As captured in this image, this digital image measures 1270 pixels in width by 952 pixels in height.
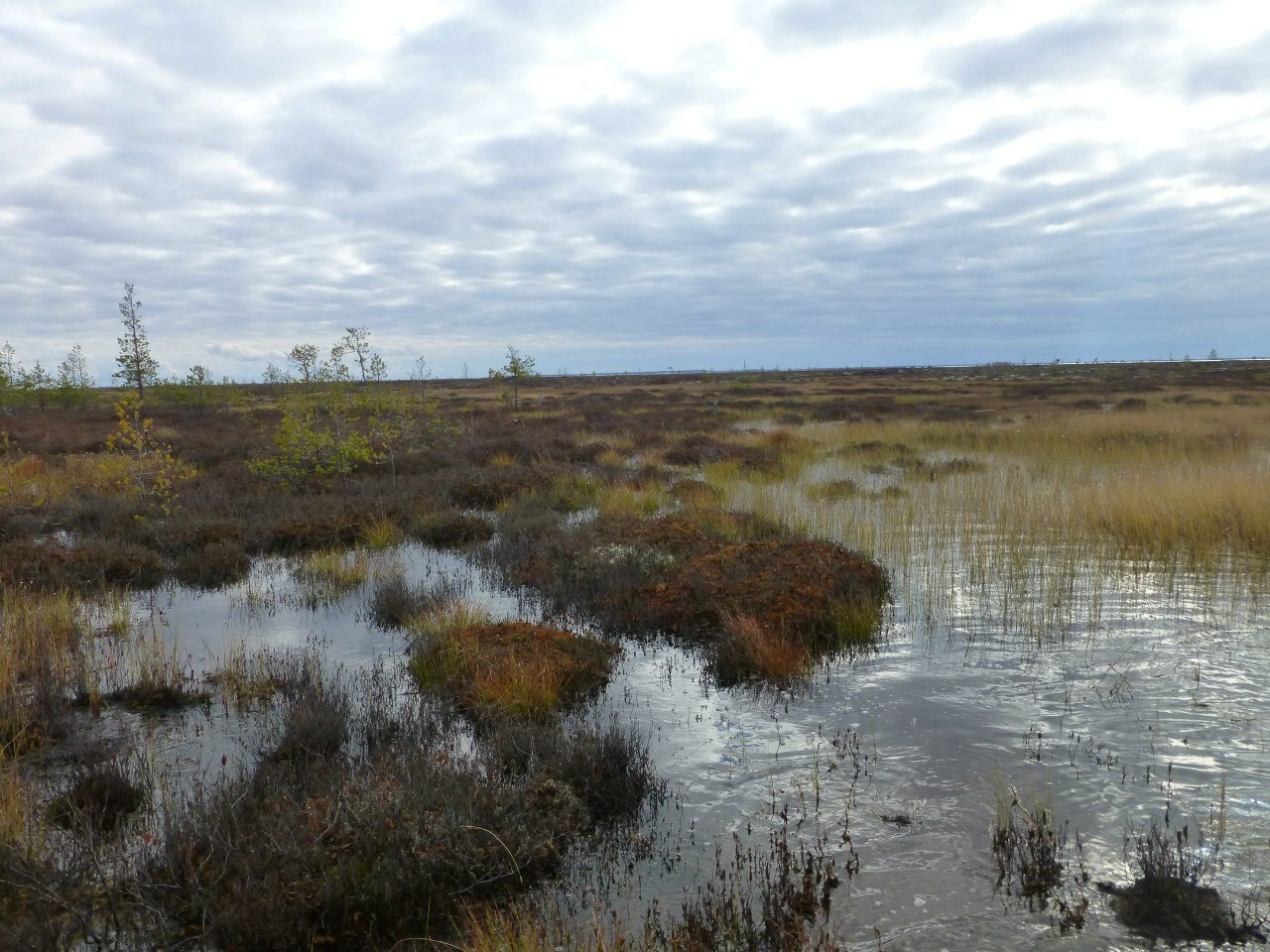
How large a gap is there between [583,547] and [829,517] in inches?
165

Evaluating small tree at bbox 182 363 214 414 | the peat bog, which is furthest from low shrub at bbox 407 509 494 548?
small tree at bbox 182 363 214 414

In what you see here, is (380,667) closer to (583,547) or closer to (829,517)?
(583,547)

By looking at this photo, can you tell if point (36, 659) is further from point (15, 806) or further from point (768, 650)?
point (768, 650)

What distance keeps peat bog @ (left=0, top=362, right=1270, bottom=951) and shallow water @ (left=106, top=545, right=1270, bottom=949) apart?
0.09 ft

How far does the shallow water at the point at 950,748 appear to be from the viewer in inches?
146

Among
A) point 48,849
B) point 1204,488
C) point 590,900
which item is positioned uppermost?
point 1204,488

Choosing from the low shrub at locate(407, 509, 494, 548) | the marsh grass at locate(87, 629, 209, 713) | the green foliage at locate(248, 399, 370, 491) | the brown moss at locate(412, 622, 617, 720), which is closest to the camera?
the brown moss at locate(412, 622, 617, 720)

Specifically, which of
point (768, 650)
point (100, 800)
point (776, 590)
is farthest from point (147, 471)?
point (768, 650)

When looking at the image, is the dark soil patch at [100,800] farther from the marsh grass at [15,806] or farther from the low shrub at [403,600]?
the low shrub at [403,600]

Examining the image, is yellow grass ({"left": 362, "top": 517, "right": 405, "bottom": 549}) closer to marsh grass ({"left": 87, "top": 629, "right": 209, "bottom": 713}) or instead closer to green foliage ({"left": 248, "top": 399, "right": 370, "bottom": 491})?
green foliage ({"left": 248, "top": 399, "right": 370, "bottom": 491})

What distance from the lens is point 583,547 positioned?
999cm

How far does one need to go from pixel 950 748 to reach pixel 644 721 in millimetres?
2137

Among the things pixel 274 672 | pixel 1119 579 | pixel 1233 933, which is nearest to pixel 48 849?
pixel 274 672

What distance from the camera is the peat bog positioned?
353 centimetres
